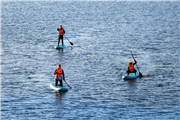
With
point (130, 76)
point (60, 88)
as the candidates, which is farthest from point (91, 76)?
point (60, 88)

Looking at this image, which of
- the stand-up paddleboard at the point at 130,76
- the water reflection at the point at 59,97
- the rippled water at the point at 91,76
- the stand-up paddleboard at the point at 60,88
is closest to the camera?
the rippled water at the point at 91,76

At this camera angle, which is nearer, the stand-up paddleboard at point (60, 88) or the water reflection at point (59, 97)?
the water reflection at point (59, 97)

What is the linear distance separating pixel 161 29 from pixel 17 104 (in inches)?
2024

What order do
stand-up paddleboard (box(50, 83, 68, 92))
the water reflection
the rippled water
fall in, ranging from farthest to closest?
stand-up paddleboard (box(50, 83, 68, 92))
the water reflection
the rippled water

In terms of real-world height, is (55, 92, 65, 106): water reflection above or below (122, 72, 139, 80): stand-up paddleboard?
below

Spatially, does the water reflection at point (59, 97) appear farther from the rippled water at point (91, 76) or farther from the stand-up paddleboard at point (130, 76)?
the stand-up paddleboard at point (130, 76)

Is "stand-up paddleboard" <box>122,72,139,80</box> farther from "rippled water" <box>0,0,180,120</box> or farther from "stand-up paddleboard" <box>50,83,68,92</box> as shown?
"stand-up paddleboard" <box>50,83,68,92</box>

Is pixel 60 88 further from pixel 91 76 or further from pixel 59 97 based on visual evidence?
pixel 91 76

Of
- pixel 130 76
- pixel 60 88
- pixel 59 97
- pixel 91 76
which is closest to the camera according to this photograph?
pixel 59 97

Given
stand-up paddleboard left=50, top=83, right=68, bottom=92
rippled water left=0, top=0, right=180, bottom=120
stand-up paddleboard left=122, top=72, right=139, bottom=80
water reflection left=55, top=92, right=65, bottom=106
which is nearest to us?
rippled water left=0, top=0, right=180, bottom=120

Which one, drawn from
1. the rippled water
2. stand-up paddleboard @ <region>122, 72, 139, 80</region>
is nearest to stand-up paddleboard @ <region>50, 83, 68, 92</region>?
the rippled water

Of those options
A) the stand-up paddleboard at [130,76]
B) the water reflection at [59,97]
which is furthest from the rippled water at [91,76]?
the stand-up paddleboard at [130,76]

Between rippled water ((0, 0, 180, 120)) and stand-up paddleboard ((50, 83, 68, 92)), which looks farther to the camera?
stand-up paddleboard ((50, 83, 68, 92))

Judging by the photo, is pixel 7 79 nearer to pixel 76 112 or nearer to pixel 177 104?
pixel 76 112
